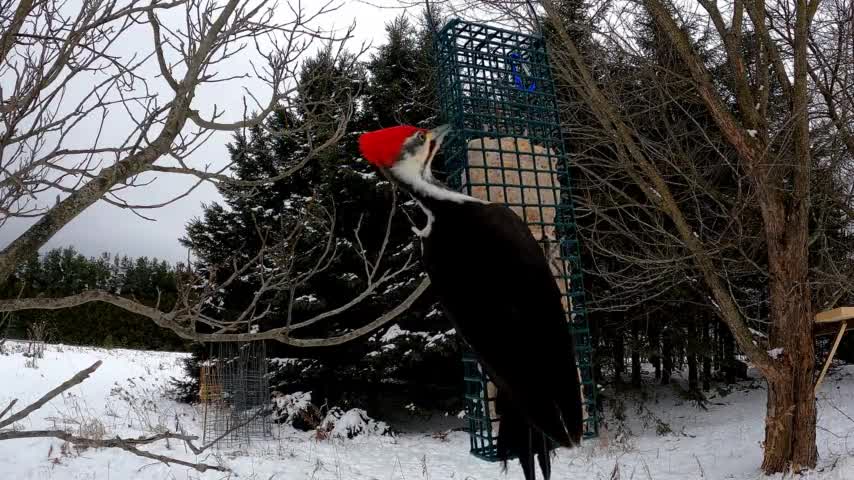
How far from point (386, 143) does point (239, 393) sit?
27.0 ft

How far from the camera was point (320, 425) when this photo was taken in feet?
30.0

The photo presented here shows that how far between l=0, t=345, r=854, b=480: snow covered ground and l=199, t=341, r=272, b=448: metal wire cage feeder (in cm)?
36

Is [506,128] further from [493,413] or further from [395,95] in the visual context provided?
[395,95]

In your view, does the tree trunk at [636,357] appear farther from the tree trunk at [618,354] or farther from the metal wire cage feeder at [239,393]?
the metal wire cage feeder at [239,393]

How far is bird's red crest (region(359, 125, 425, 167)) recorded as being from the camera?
5.56 feet

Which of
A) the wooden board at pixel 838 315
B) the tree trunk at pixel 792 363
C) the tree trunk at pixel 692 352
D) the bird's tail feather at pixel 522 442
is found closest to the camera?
the bird's tail feather at pixel 522 442

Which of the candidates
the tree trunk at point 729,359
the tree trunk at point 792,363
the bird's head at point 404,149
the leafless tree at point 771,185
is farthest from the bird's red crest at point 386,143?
the tree trunk at point 729,359

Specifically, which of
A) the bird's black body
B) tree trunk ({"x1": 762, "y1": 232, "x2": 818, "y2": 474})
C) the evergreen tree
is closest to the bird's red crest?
the bird's black body

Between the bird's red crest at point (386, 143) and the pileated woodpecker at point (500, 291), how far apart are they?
11mm

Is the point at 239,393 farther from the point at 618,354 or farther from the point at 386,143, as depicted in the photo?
the point at 386,143

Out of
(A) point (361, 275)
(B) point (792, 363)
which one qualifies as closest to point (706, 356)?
(B) point (792, 363)

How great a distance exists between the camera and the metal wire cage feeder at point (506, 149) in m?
2.63

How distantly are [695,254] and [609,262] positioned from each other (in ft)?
15.3

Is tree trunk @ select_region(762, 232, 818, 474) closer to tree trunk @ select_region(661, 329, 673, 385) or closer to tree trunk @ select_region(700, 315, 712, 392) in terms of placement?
tree trunk @ select_region(700, 315, 712, 392)
